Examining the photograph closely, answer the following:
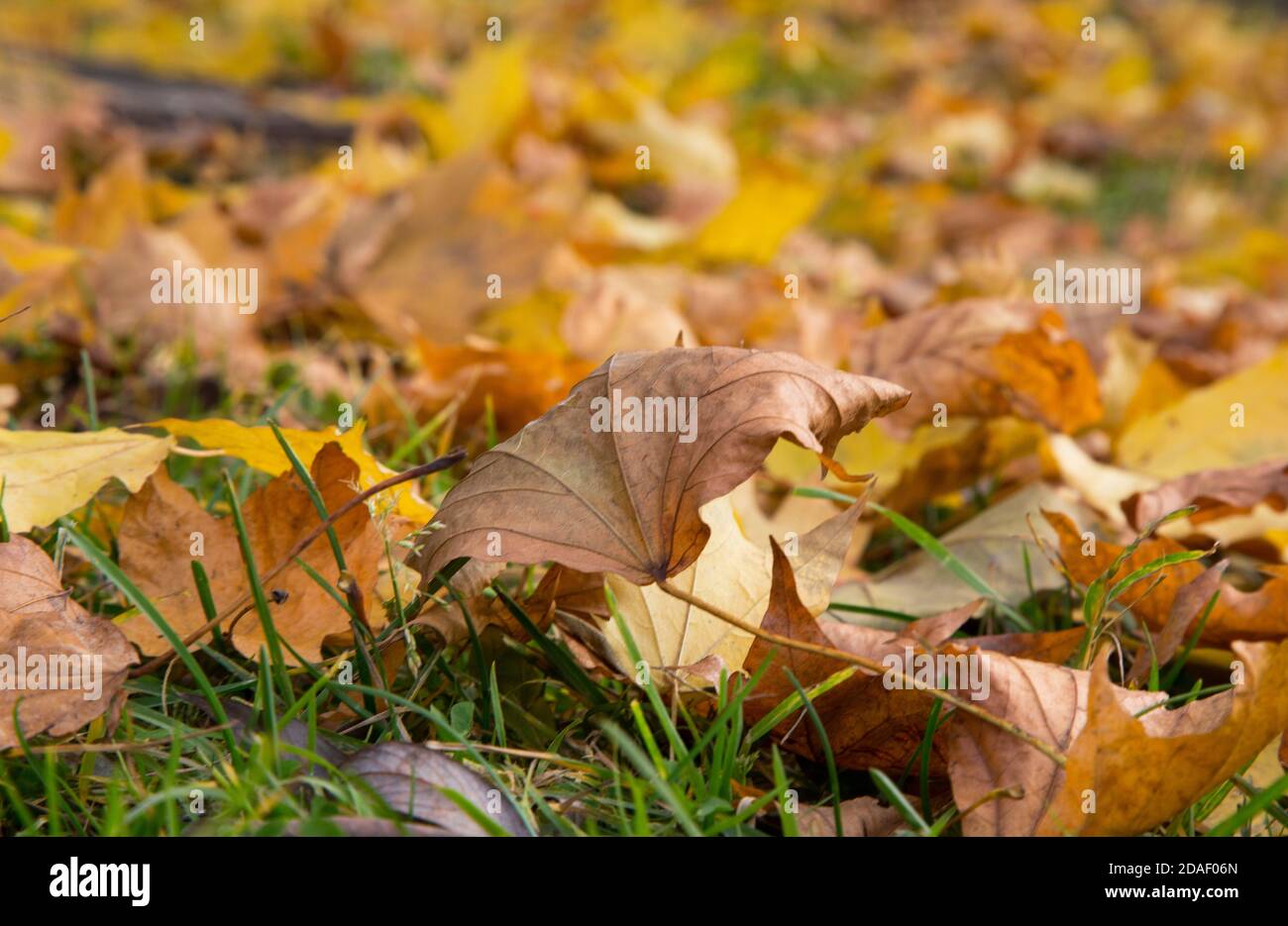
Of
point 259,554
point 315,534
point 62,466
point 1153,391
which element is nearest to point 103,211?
point 62,466

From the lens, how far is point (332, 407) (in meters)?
1.33

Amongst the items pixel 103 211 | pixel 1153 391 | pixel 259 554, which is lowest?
pixel 259 554

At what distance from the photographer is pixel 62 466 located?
85 cm

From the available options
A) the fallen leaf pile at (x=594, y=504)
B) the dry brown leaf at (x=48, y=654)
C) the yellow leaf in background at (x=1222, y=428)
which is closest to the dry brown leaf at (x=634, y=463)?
the fallen leaf pile at (x=594, y=504)

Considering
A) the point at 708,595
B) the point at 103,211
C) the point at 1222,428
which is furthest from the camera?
the point at 103,211

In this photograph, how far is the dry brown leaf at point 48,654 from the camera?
2.22ft

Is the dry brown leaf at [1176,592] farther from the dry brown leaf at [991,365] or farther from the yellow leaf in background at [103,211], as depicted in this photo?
the yellow leaf in background at [103,211]

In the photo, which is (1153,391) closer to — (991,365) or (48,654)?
(991,365)

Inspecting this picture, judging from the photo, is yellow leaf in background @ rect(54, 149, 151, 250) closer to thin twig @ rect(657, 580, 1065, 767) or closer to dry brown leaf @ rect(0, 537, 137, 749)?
dry brown leaf @ rect(0, 537, 137, 749)

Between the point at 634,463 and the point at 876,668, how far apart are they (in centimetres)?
19

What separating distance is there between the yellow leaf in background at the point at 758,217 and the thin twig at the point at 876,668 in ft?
4.35

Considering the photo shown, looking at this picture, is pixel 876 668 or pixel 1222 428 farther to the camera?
pixel 1222 428

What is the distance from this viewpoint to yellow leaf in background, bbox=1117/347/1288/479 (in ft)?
3.87
